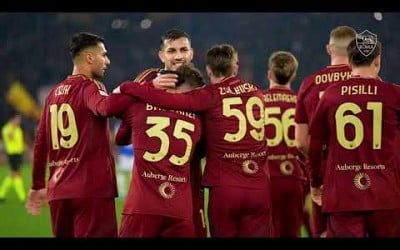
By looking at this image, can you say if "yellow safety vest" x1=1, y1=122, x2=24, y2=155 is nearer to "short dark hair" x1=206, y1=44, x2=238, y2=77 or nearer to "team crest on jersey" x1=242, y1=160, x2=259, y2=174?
"short dark hair" x1=206, y1=44, x2=238, y2=77

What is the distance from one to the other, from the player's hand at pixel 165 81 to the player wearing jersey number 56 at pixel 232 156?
32 centimetres

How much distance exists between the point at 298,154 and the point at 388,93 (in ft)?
7.13

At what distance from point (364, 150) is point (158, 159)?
135 centimetres

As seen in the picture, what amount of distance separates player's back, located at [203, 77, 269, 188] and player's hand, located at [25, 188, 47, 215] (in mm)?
1232

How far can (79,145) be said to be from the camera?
6191mm

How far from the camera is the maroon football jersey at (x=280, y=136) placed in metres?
7.84

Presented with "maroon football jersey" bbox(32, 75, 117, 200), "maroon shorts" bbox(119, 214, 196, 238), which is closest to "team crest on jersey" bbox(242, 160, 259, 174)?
"maroon shorts" bbox(119, 214, 196, 238)

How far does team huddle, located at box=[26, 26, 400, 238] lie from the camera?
5820 millimetres

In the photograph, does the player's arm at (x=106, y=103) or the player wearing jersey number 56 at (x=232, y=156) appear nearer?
the player's arm at (x=106, y=103)

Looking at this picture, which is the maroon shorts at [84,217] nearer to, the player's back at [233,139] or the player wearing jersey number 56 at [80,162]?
the player wearing jersey number 56 at [80,162]

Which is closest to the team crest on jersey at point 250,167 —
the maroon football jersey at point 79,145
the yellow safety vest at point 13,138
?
the maroon football jersey at point 79,145
